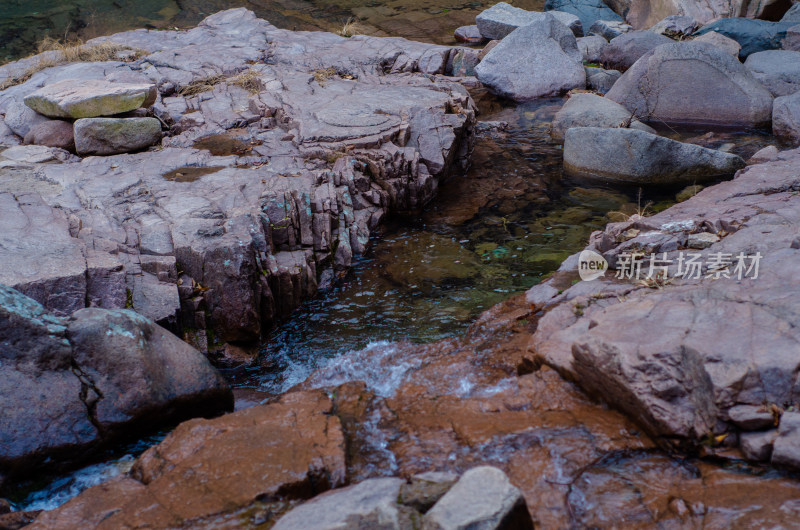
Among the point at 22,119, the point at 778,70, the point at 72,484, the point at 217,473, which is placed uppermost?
the point at 22,119

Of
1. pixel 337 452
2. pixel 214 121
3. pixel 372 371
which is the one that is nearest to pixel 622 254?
pixel 372 371

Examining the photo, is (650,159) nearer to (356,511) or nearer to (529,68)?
(529,68)

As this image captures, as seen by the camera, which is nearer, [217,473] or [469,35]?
[217,473]

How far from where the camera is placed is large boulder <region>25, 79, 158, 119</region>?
299 inches

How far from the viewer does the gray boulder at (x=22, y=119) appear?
26.4 ft

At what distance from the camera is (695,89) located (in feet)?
32.7

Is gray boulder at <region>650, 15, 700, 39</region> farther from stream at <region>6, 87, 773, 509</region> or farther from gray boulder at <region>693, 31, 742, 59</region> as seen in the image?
stream at <region>6, 87, 773, 509</region>

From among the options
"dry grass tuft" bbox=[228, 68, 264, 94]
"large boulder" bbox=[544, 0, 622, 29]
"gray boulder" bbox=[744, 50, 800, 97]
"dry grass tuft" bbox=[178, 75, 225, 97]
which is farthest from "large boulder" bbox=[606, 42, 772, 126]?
"dry grass tuft" bbox=[178, 75, 225, 97]

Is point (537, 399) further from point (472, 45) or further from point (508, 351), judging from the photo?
point (472, 45)

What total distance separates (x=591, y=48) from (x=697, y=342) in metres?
11.3

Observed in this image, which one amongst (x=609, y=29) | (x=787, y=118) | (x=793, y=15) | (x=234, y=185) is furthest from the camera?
(x=609, y=29)

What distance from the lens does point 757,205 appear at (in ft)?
18.0

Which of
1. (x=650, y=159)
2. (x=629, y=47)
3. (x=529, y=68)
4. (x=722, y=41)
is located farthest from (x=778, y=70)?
(x=650, y=159)

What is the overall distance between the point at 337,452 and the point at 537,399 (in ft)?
4.33
